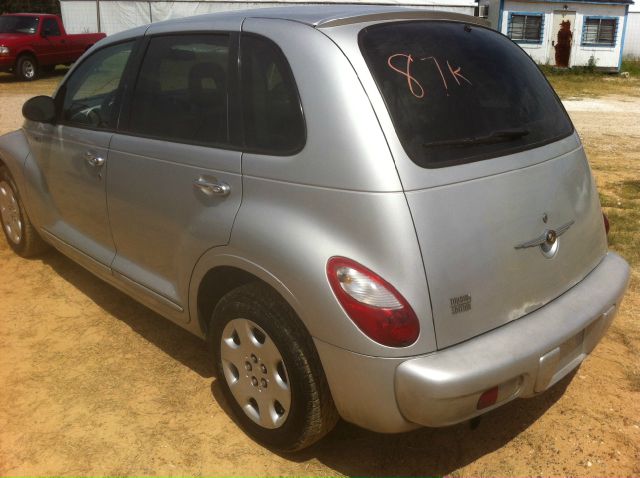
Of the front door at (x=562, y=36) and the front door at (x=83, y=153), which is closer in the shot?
the front door at (x=83, y=153)

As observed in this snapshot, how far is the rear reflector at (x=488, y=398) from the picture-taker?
7.09ft

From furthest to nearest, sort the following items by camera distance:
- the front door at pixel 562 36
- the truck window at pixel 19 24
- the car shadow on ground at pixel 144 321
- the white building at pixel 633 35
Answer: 1. the white building at pixel 633 35
2. the front door at pixel 562 36
3. the truck window at pixel 19 24
4. the car shadow on ground at pixel 144 321

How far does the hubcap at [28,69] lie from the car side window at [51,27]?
98cm

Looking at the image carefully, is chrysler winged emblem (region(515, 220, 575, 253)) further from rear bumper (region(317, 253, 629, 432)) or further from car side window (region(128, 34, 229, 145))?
car side window (region(128, 34, 229, 145))

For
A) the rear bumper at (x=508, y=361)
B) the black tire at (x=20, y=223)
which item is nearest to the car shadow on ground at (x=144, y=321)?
the black tire at (x=20, y=223)

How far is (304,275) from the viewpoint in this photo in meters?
2.19

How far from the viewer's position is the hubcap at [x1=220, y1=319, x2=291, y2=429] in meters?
2.47

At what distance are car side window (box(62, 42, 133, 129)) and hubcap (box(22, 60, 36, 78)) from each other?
15124 millimetres

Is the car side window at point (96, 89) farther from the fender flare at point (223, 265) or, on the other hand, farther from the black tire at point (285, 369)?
the black tire at point (285, 369)

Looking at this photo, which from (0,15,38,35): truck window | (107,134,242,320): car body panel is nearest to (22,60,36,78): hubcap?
(0,15,38,35): truck window

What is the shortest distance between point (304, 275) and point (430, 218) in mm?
476

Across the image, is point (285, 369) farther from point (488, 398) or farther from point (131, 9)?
point (131, 9)

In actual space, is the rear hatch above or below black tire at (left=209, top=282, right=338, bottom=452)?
above

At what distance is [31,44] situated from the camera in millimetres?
16922
